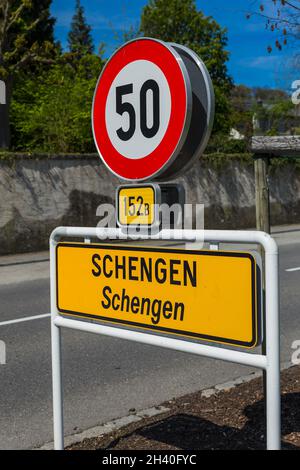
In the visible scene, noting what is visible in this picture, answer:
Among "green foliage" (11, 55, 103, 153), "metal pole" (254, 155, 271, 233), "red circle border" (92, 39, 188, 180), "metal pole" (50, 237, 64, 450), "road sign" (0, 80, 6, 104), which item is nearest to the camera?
"red circle border" (92, 39, 188, 180)

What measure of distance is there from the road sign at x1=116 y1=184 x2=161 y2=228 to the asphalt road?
182 centimetres

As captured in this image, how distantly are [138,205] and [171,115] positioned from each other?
1.40 ft

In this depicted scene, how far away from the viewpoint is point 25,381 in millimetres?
4996

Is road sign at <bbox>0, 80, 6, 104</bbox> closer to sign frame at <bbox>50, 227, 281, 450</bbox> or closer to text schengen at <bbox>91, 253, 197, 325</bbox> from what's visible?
sign frame at <bbox>50, 227, 281, 450</bbox>

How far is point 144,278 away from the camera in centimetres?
270

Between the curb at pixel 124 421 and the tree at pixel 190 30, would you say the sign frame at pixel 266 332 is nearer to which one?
the curb at pixel 124 421

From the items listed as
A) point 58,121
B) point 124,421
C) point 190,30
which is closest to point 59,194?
point 58,121

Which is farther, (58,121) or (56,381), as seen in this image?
(58,121)

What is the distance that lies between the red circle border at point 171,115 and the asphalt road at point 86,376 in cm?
197

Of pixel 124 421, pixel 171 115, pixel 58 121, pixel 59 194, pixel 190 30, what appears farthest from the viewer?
pixel 190 30

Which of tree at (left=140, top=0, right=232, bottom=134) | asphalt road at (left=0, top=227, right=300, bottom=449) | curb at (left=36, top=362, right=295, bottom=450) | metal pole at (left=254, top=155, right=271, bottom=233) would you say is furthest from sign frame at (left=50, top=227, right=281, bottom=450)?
tree at (left=140, top=0, right=232, bottom=134)

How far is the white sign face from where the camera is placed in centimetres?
266

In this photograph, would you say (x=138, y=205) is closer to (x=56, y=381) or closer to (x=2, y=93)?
(x=56, y=381)
